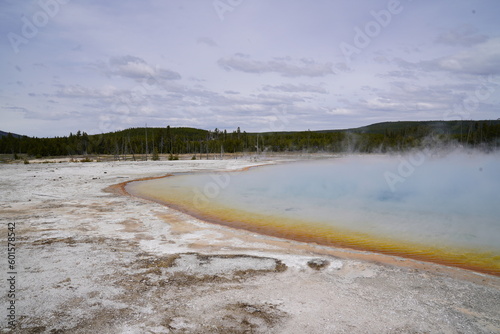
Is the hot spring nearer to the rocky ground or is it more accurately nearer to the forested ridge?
the rocky ground

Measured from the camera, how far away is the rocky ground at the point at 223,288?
3.49 m

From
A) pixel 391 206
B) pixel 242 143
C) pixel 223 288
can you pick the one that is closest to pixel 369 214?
pixel 391 206

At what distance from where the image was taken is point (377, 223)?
30.8 feet

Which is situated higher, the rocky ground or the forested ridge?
the forested ridge

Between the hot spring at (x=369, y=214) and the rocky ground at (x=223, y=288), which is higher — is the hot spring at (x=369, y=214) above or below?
below

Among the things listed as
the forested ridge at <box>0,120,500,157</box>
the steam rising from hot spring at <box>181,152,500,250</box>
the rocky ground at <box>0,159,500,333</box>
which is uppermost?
the forested ridge at <box>0,120,500,157</box>

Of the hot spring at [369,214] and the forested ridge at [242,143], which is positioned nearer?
the hot spring at [369,214]

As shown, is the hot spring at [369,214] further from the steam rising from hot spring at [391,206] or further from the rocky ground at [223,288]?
the rocky ground at [223,288]

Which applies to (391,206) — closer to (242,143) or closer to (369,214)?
(369,214)

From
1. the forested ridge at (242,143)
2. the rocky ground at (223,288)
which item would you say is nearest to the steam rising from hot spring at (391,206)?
the rocky ground at (223,288)

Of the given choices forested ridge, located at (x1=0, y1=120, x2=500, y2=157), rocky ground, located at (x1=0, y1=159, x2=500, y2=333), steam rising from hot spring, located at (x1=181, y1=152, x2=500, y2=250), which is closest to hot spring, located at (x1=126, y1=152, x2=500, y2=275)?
steam rising from hot spring, located at (x1=181, y1=152, x2=500, y2=250)

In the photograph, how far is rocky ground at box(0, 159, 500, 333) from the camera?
11.4 ft

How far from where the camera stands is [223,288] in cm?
431

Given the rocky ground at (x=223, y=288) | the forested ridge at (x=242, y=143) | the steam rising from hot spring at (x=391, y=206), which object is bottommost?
the steam rising from hot spring at (x=391, y=206)
